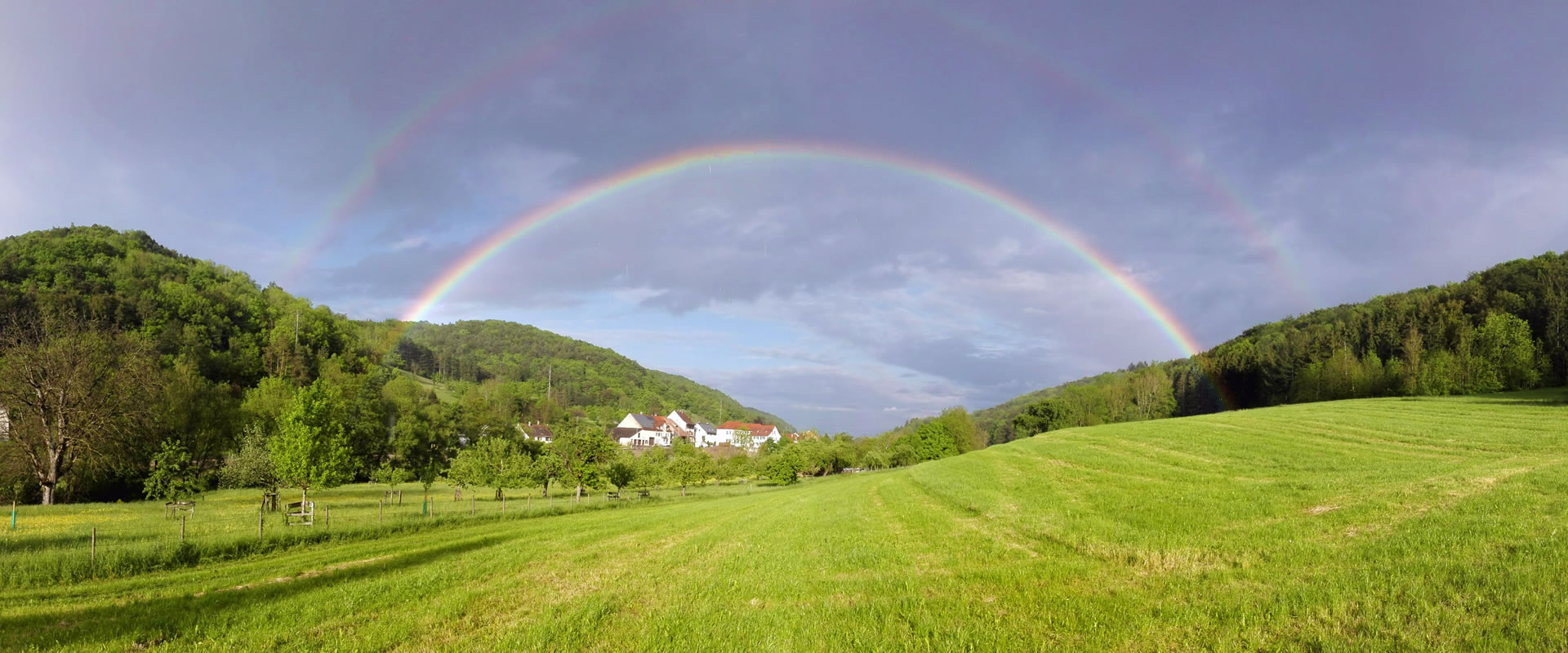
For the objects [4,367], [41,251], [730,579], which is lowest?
[730,579]

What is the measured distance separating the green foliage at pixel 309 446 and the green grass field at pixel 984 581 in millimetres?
20291

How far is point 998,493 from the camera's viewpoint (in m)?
23.2

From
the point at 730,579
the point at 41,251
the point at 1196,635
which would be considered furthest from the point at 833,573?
the point at 41,251

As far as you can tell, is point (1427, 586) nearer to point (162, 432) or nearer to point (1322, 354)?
point (162, 432)

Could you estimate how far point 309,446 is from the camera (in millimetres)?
38750

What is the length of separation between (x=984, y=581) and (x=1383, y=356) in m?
129

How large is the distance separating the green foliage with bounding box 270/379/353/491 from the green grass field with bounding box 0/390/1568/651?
20.3 meters

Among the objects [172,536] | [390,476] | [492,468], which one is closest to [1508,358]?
[492,468]

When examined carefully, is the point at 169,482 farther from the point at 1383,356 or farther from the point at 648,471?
the point at 1383,356

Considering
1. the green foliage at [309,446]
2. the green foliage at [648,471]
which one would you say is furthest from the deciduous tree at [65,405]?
the green foliage at [648,471]

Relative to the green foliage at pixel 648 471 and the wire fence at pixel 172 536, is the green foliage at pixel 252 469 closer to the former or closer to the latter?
the wire fence at pixel 172 536

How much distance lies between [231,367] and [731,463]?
85.5 m

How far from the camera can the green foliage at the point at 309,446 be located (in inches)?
1522

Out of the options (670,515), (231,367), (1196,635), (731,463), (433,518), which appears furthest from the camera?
(731,463)
